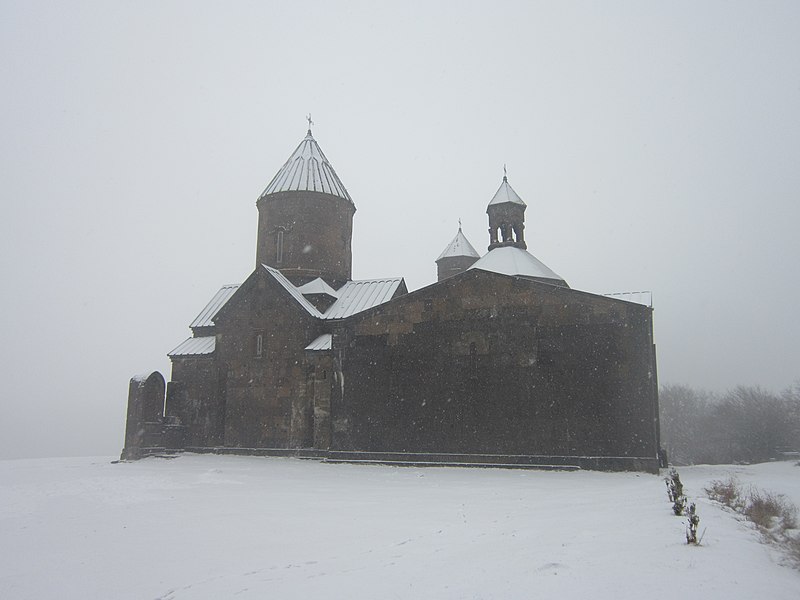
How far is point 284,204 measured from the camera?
2219 cm

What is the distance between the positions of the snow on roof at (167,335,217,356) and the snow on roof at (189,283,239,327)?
2.40ft

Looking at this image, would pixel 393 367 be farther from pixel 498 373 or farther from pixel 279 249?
pixel 279 249

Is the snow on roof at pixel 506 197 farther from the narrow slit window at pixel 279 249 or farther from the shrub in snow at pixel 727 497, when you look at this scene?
the shrub in snow at pixel 727 497

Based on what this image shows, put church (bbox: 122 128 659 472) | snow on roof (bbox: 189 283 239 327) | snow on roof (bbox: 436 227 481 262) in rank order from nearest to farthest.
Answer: church (bbox: 122 128 659 472) < snow on roof (bbox: 189 283 239 327) < snow on roof (bbox: 436 227 481 262)

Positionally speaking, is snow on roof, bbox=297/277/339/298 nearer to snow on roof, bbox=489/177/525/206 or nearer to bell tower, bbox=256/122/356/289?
bell tower, bbox=256/122/356/289

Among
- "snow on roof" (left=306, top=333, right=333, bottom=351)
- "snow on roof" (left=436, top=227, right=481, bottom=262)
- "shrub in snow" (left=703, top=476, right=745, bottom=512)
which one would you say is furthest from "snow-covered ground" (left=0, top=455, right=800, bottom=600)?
"snow on roof" (left=436, top=227, right=481, bottom=262)

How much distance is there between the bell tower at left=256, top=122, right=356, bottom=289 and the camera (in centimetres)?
2200

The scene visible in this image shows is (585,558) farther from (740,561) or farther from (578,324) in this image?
(578,324)

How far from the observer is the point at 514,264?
20.4 metres

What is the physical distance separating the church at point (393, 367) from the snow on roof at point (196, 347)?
88 millimetres

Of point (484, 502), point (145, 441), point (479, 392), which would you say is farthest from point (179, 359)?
point (484, 502)

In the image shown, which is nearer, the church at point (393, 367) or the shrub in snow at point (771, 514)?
the shrub in snow at point (771, 514)

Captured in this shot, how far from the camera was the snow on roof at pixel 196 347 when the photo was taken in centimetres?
2131

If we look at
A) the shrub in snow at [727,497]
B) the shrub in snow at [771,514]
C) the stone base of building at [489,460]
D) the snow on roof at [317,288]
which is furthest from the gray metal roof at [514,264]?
the shrub in snow at [771,514]
